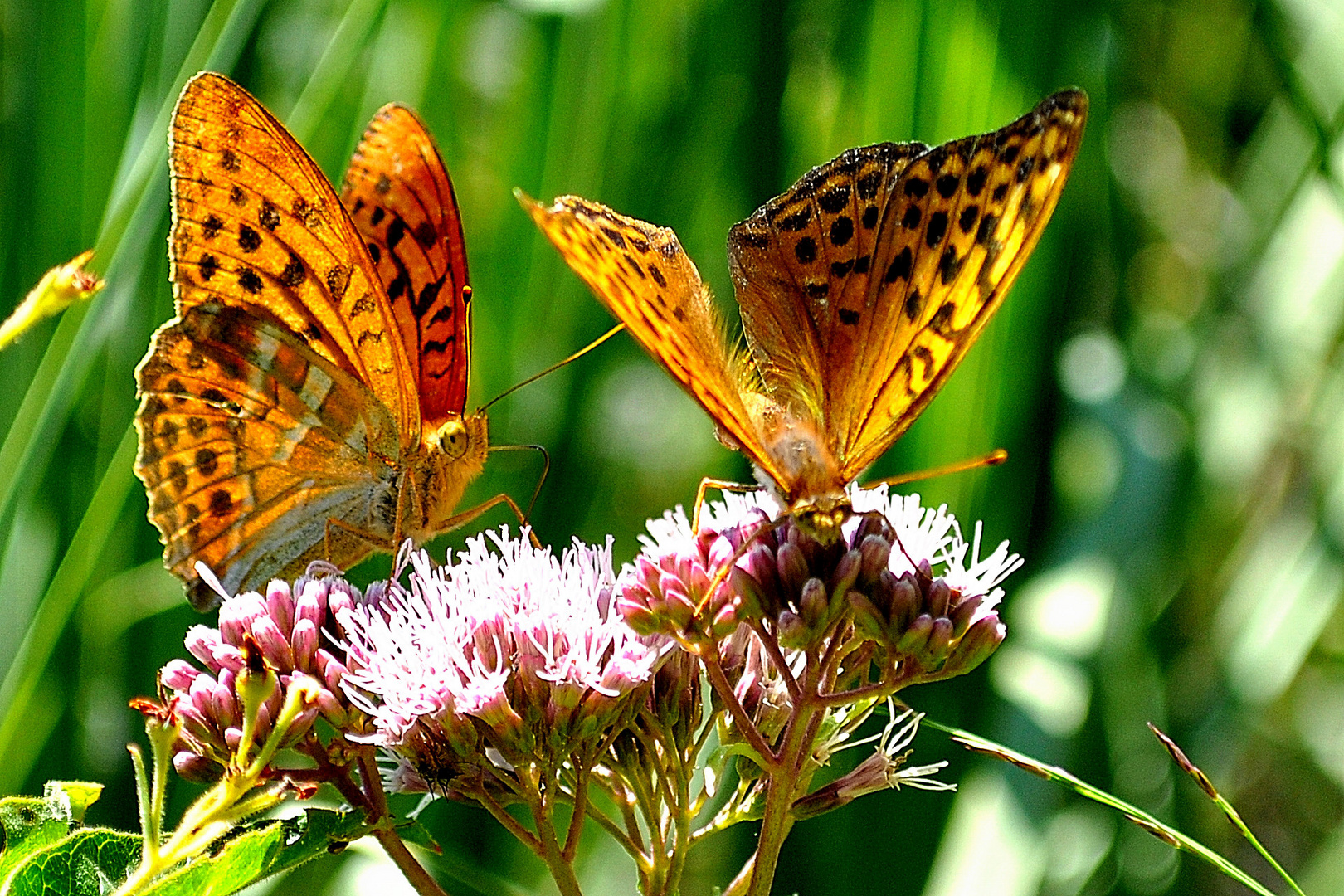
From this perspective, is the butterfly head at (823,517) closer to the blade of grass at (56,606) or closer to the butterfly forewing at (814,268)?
the butterfly forewing at (814,268)

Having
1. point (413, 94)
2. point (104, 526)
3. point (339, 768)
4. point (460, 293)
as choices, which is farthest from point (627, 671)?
point (413, 94)

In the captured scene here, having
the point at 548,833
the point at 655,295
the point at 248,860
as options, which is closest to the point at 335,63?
the point at 655,295

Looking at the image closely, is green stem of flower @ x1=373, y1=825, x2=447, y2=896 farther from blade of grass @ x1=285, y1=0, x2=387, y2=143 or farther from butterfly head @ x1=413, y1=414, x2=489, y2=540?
blade of grass @ x1=285, y1=0, x2=387, y2=143

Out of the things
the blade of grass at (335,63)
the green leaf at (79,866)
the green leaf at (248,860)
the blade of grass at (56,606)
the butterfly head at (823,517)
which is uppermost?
the blade of grass at (335,63)

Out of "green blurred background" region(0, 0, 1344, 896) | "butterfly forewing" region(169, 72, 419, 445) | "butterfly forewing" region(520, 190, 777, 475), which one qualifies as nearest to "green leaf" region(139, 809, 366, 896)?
"butterfly forewing" region(520, 190, 777, 475)

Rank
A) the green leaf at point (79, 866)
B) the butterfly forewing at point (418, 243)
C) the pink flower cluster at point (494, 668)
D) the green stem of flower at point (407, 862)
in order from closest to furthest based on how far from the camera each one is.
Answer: the green leaf at point (79, 866) → the green stem of flower at point (407, 862) → the pink flower cluster at point (494, 668) → the butterfly forewing at point (418, 243)

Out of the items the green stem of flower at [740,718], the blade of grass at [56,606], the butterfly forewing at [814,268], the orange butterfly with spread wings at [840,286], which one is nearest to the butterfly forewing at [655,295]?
the orange butterfly with spread wings at [840,286]
